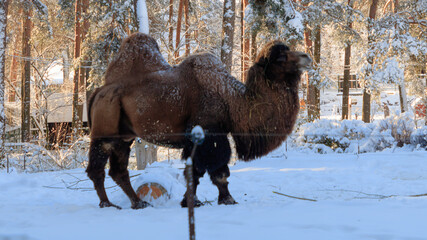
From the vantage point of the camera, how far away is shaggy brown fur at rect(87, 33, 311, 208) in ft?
15.2

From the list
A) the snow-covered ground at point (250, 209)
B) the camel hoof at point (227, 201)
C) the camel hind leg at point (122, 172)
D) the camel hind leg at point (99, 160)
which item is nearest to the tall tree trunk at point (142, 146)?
the snow-covered ground at point (250, 209)

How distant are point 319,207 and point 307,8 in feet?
50.6

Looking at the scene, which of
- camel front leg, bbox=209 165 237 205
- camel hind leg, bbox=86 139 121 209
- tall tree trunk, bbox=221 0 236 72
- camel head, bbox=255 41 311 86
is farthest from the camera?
tall tree trunk, bbox=221 0 236 72

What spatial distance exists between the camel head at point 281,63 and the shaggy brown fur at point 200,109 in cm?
1

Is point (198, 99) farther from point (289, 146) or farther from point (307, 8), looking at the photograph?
point (307, 8)

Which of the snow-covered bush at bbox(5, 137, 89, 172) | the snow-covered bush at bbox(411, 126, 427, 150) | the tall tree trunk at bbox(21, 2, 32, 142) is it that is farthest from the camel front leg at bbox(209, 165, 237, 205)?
the tall tree trunk at bbox(21, 2, 32, 142)

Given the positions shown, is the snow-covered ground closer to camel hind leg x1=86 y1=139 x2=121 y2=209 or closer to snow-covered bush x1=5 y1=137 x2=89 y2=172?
camel hind leg x1=86 y1=139 x2=121 y2=209

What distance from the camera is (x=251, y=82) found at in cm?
480

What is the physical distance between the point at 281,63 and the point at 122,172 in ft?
7.70

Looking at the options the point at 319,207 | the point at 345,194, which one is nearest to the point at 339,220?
the point at 319,207

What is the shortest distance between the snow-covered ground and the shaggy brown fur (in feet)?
1.70

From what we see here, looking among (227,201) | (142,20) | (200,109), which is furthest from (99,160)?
(142,20)

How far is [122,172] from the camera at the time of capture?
5.19 m

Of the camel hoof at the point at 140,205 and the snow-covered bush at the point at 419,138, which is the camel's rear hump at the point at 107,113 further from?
the snow-covered bush at the point at 419,138
